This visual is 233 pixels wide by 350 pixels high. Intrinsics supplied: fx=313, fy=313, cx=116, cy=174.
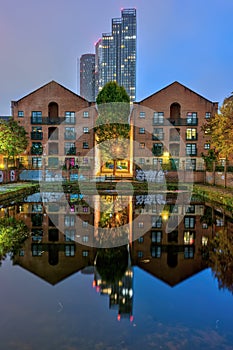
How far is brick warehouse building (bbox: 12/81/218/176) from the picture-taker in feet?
Result: 154

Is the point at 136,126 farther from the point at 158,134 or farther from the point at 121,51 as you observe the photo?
the point at 121,51

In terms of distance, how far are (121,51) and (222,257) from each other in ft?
621

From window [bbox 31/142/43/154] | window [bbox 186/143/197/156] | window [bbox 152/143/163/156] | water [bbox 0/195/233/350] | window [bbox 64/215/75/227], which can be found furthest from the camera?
window [bbox 186/143/197/156]

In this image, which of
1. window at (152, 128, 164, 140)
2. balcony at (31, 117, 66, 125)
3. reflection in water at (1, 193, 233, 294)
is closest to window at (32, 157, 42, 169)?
balcony at (31, 117, 66, 125)

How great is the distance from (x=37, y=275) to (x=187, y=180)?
29.5 metres

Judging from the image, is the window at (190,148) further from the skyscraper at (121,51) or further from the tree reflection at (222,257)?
the skyscraper at (121,51)

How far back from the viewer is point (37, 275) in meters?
8.57

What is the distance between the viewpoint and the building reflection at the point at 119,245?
27.9 feet

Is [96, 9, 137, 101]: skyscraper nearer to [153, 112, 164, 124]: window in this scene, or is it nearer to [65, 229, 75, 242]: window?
[153, 112, 164, 124]: window

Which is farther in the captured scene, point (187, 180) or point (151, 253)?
point (187, 180)

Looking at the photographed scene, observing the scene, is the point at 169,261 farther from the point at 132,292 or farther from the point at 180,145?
the point at 180,145

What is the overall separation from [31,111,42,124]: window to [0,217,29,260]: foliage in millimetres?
34757

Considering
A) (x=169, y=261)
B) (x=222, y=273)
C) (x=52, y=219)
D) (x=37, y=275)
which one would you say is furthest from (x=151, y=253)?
(x=52, y=219)

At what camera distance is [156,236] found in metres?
12.3
